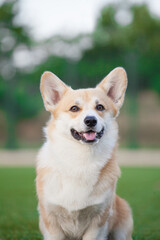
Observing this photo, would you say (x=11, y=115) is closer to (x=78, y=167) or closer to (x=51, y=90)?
(x=51, y=90)

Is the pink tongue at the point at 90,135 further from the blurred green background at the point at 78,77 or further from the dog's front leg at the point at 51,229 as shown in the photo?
the blurred green background at the point at 78,77

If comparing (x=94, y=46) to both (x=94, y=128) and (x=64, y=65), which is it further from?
(x=94, y=128)

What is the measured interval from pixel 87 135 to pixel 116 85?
2.15ft

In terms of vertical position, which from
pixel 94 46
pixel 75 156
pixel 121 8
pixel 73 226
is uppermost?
pixel 121 8

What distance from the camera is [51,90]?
335cm

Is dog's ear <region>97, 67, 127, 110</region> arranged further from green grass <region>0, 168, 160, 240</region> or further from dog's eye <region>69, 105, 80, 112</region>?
green grass <region>0, 168, 160, 240</region>

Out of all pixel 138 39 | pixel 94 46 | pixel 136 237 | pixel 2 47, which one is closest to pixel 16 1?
pixel 2 47

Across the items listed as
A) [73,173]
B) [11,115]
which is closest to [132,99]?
[11,115]

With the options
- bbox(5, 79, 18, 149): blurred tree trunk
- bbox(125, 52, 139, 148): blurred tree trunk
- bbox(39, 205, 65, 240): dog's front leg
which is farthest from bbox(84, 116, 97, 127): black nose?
bbox(5, 79, 18, 149): blurred tree trunk

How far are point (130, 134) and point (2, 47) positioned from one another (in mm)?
6156

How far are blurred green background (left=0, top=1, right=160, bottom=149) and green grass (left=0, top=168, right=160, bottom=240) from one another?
3.45m

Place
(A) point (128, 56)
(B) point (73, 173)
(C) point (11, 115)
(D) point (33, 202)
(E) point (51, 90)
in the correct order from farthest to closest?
(A) point (128, 56) < (C) point (11, 115) < (D) point (33, 202) < (E) point (51, 90) < (B) point (73, 173)

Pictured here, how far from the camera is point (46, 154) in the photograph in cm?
322

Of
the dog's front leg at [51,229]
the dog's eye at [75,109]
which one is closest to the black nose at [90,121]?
the dog's eye at [75,109]
